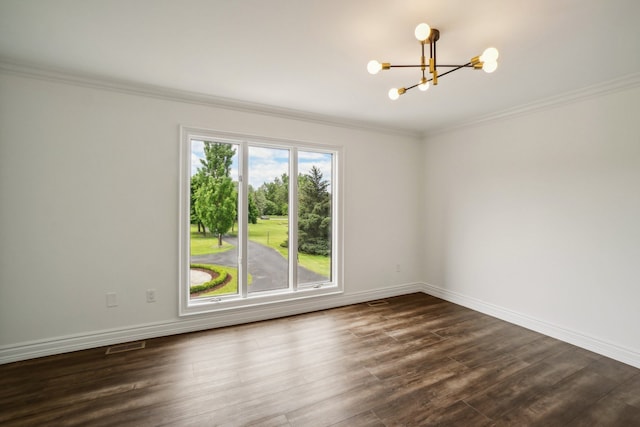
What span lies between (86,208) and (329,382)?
9.09 ft

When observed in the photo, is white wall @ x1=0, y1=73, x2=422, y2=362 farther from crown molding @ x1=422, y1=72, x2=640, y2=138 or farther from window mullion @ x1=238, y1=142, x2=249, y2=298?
crown molding @ x1=422, y1=72, x2=640, y2=138

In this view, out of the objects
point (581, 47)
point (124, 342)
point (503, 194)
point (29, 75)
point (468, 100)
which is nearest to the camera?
point (581, 47)

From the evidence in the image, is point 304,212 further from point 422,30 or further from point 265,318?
point 422,30

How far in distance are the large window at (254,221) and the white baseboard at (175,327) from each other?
0.36 ft

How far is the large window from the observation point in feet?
11.3

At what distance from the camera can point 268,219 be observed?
12.7 ft

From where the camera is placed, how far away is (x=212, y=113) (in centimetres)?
342

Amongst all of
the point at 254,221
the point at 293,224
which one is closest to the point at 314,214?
the point at 293,224

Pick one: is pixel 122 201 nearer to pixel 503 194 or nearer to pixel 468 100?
pixel 468 100

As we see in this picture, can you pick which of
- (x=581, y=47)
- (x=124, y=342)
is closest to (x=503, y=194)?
(x=581, y=47)

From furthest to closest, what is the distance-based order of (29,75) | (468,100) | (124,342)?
(468,100)
(124,342)
(29,75)

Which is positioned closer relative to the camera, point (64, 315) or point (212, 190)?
point (64, 315)

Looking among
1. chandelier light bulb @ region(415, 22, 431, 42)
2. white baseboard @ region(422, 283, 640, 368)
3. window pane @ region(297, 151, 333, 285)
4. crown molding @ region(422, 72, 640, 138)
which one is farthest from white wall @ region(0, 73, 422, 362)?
white baseboard @ region(422, 283, 640, 368)

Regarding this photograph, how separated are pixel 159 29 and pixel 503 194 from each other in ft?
13.1
